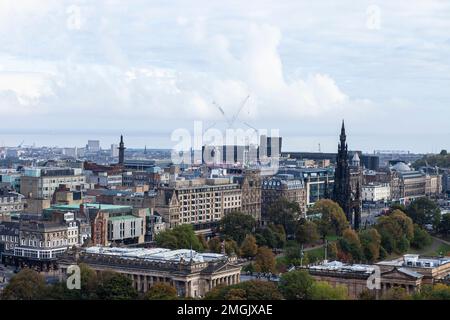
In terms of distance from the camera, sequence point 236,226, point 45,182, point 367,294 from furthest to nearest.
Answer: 1. point 45,182
2. point 236,226
3. point 367,294

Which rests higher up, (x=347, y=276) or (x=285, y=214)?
(x=285, y=214)

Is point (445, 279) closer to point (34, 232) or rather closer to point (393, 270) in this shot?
point (393, 270)

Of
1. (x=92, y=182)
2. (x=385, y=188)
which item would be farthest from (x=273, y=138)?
(x=92, y=182)

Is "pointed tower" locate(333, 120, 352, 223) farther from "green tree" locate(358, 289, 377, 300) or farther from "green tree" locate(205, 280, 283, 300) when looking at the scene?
"green tree" locate(205, 280, 283, 300)

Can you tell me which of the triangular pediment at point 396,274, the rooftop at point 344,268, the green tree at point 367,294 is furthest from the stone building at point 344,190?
the green tree at point 367,294

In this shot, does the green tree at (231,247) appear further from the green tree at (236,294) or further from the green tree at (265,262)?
the green tree at (236,294)

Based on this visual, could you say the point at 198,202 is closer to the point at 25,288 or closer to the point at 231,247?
the point at 231,247

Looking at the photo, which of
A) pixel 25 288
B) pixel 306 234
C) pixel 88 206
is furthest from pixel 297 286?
pixel 88 206
